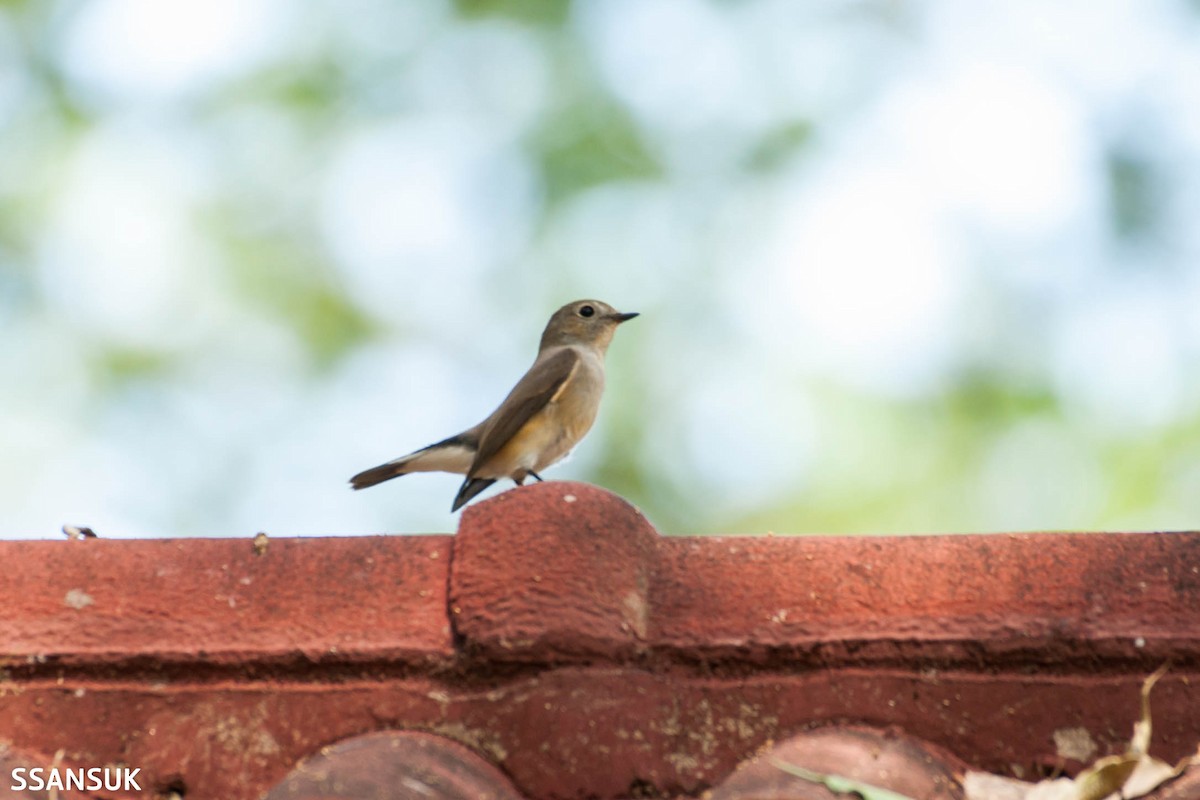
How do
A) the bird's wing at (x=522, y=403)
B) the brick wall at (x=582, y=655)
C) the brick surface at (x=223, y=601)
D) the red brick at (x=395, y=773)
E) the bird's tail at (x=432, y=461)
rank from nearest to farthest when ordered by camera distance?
the red brick at (x=395, y=773) < the brick wall at (x=582, y=655) < the brick surface at (x=223, y=601) < the bird's wing at (x=522, y=403) < the bird's tail at (x=432, y=461)

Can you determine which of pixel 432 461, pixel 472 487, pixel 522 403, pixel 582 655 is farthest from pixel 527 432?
pixel 582 655

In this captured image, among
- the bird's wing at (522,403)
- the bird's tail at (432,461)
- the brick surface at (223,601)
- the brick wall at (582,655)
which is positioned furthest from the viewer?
the bird's tail at (432,461)

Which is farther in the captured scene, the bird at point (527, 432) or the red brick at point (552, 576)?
the bird at point (527, 432)

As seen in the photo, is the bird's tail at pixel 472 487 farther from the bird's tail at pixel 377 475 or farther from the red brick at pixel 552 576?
the red brick at pixel 552 576

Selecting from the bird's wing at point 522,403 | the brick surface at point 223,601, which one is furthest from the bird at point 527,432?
the brick surface at point 223,601

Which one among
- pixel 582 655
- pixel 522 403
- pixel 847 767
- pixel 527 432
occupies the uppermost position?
pixel 522 403

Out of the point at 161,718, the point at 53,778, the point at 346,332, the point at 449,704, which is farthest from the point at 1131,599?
the point at 346,332

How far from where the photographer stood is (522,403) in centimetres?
715

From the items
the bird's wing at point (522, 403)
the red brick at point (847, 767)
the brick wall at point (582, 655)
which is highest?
the bird's wing at point (522, 403)

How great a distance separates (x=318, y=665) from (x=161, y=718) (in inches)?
10.5

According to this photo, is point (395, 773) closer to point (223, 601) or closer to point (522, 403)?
point (223, 601)

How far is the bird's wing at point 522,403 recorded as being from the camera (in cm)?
709

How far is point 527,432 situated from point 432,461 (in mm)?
826

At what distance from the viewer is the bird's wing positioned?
23.3ft
